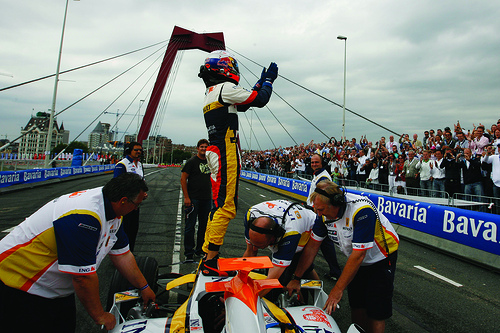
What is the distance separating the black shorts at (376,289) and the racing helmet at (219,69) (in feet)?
7.70

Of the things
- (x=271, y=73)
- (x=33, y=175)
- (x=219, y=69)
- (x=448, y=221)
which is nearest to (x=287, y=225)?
(x=271, y=73)

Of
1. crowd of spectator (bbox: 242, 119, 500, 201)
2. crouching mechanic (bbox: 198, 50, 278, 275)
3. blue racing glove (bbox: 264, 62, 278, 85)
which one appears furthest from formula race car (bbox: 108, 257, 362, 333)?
crowd of spectator (bbox: 242, 119, 500, 201)

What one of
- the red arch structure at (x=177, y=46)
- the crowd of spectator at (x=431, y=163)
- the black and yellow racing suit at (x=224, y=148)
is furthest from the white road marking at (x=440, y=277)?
the red arch structure at (x=177, y=46)

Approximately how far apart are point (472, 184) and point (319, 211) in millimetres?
8184

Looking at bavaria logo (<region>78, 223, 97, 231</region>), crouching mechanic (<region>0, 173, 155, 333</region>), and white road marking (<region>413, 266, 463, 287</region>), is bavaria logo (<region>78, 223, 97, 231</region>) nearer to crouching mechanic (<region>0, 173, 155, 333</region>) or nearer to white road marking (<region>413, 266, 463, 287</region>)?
crouching mechanic (<region>0, 173, 155, 333</region>)

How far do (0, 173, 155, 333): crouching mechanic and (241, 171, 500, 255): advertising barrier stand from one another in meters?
6.16

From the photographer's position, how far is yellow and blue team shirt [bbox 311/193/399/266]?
2.43 metres

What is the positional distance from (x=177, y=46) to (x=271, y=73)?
93.9ft

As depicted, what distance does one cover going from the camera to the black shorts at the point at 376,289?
2480mm

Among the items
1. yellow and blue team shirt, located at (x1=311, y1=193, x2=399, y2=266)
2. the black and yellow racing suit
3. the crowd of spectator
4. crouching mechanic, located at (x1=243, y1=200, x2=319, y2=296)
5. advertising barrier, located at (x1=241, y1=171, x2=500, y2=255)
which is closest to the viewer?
yellow and blue team shirt, located at (x1=311, y1=193, x2=399, y2=266)

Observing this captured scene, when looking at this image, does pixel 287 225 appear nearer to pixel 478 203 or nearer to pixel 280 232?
pixel 280 232

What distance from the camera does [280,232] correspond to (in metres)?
2.70

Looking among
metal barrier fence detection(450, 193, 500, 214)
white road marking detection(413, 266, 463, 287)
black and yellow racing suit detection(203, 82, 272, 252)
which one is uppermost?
black and yellow racing suit detection(203, 82, 272, 252)

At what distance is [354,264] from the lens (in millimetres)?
2434
